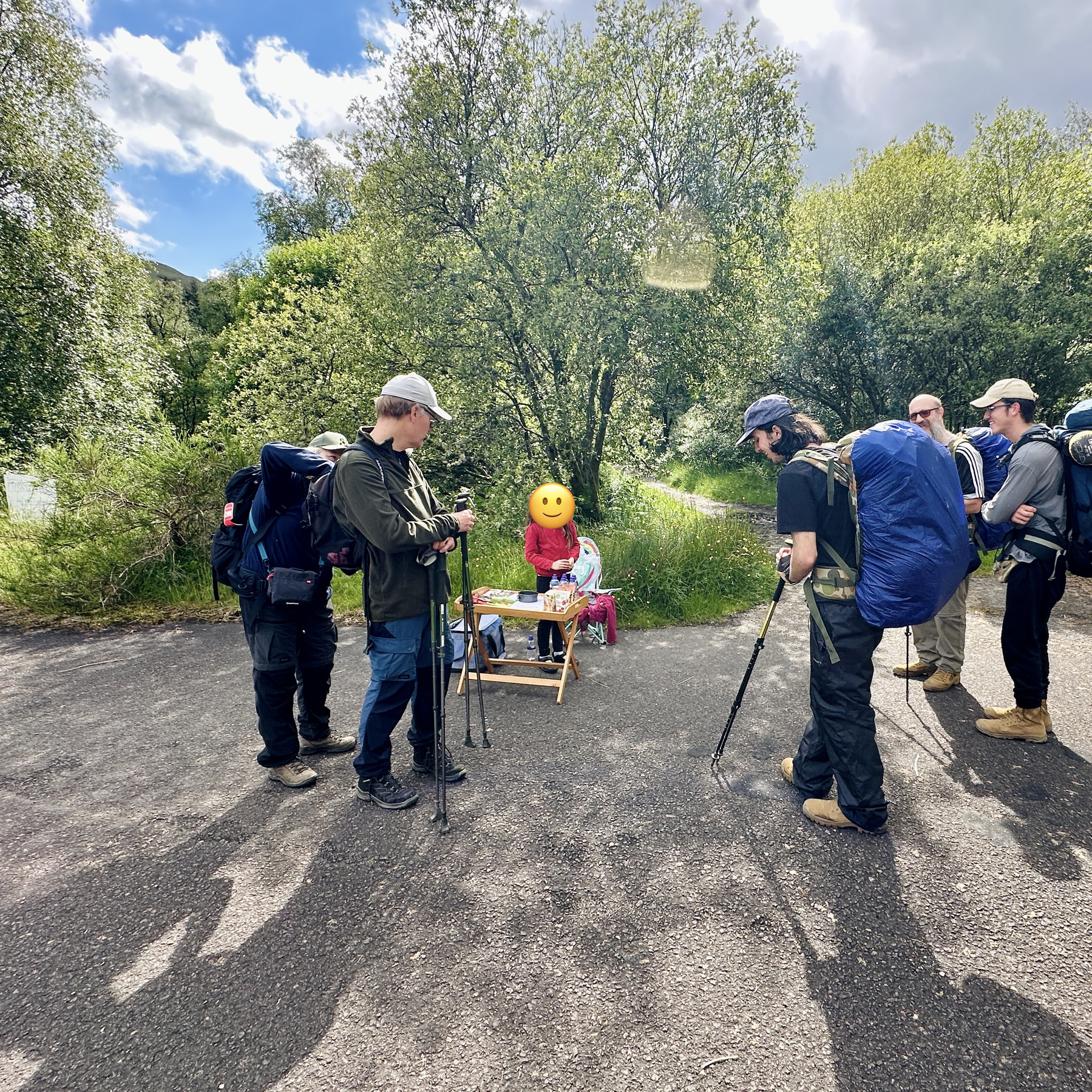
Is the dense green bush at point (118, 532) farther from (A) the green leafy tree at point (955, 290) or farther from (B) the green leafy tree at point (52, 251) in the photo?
(A) the green leafy tree at point (955, 290)

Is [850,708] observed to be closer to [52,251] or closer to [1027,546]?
[1027,546]

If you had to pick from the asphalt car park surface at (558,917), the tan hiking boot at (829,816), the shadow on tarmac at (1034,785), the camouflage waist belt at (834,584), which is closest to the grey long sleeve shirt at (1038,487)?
the shadow on tarmac at (1034,785)

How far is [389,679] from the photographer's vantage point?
11.7ft

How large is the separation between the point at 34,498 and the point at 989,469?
1165 centimetres

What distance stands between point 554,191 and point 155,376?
14.5 m

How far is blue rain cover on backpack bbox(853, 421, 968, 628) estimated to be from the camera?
Result: 2980mm

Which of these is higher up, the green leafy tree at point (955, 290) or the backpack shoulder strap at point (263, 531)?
the green leafy tree at point (955, 290)

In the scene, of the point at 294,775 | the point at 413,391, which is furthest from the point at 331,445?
the point at 294,775

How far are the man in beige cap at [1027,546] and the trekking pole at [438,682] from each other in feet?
12.5

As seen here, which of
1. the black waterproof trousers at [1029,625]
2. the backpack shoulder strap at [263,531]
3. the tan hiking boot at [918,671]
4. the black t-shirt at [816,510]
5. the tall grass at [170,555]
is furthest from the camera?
the tall grass at [170,555]

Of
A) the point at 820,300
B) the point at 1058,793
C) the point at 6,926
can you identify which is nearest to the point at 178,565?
the point at 6,926

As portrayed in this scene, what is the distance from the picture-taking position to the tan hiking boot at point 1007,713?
435 cm

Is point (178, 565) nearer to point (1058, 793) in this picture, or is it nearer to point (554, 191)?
point (554, 191)

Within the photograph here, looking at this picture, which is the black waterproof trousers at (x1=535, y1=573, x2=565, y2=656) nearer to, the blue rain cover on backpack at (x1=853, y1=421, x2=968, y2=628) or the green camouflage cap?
the green camouflage cap
